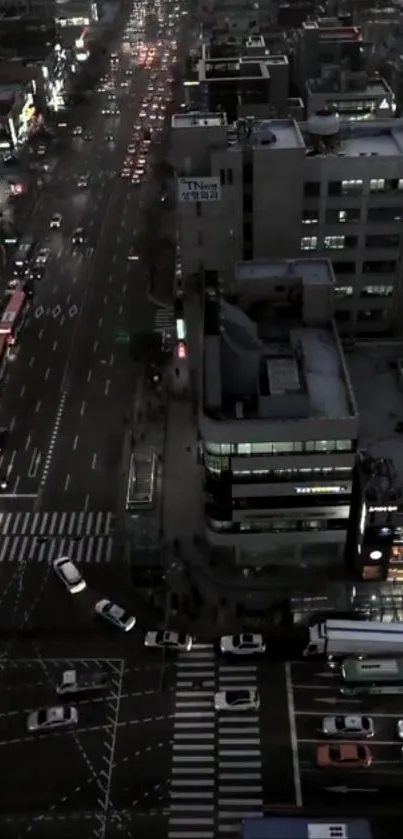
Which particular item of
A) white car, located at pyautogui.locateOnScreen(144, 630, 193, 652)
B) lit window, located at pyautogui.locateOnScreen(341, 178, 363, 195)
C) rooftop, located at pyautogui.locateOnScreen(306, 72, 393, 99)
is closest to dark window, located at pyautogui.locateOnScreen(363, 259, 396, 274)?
lit window, located at pyautogui.locateOnScreen(341, 178, 363, 195)

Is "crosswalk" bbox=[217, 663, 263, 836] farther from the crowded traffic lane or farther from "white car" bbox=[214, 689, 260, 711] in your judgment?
the crowded traffic lane

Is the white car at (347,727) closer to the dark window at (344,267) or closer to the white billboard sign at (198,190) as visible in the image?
the dark window at (344,267)

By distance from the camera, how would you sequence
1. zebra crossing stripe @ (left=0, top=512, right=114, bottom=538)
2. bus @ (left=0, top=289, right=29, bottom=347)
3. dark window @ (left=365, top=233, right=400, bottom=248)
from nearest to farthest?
zebra crossing stripe @ (left=0, top=512, right=114, bottom=538) → dark window @ (left=365, top=233, right=400, bottom=248) → bus @ (left=0, top=289, right=29, bottom=347)

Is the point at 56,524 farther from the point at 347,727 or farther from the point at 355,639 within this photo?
the point at 347,727

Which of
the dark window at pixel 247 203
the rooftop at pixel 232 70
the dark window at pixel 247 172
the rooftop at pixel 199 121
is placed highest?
the rooftop at pixel 232 70

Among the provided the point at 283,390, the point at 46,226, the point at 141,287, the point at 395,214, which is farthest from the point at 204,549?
the point at 46,226

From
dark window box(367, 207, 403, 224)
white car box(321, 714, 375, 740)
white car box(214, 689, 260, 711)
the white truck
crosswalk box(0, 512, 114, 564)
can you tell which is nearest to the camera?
white car box(321, 714, 375, 740)

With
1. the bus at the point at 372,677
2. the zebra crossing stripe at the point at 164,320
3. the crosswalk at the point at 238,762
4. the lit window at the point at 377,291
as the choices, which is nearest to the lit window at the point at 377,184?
the lit window at the point at 377,291

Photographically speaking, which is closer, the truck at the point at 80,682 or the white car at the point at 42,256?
the truck at the point at 80,682
